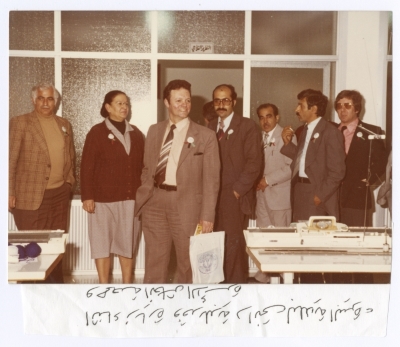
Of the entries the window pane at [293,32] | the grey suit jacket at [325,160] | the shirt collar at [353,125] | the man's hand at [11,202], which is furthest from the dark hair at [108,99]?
the shirt collar at [353,125]

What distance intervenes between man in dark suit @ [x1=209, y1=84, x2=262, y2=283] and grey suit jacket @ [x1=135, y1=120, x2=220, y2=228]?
0.05 metres

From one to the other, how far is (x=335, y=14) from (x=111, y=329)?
1496 mm

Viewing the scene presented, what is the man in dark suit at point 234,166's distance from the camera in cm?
249

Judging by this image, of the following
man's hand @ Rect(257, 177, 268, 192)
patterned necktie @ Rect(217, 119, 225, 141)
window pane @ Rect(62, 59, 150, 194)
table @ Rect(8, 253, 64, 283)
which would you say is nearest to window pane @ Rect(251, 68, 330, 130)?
patterned necktie @ Rect(217, 119, 225, 141)

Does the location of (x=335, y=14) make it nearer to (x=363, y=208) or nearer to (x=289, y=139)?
(x=289, y=139)

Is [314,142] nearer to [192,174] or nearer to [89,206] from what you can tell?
[192,174]

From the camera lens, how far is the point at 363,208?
2.50 m

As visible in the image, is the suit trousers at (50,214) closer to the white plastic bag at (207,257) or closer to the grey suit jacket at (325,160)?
the white plastic bag at (207,257)

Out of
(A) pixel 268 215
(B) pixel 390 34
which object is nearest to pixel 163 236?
(A) pixel 268 215

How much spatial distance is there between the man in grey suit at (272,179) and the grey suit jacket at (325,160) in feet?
0.29

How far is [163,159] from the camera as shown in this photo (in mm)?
2457

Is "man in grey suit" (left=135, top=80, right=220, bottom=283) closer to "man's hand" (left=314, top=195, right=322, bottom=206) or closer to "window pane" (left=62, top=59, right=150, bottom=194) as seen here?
"window pane" (left=62, top=59, right=150, bottom=194)

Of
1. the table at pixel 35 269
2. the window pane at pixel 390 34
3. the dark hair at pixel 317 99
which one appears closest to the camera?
the table at pixel 35 269
